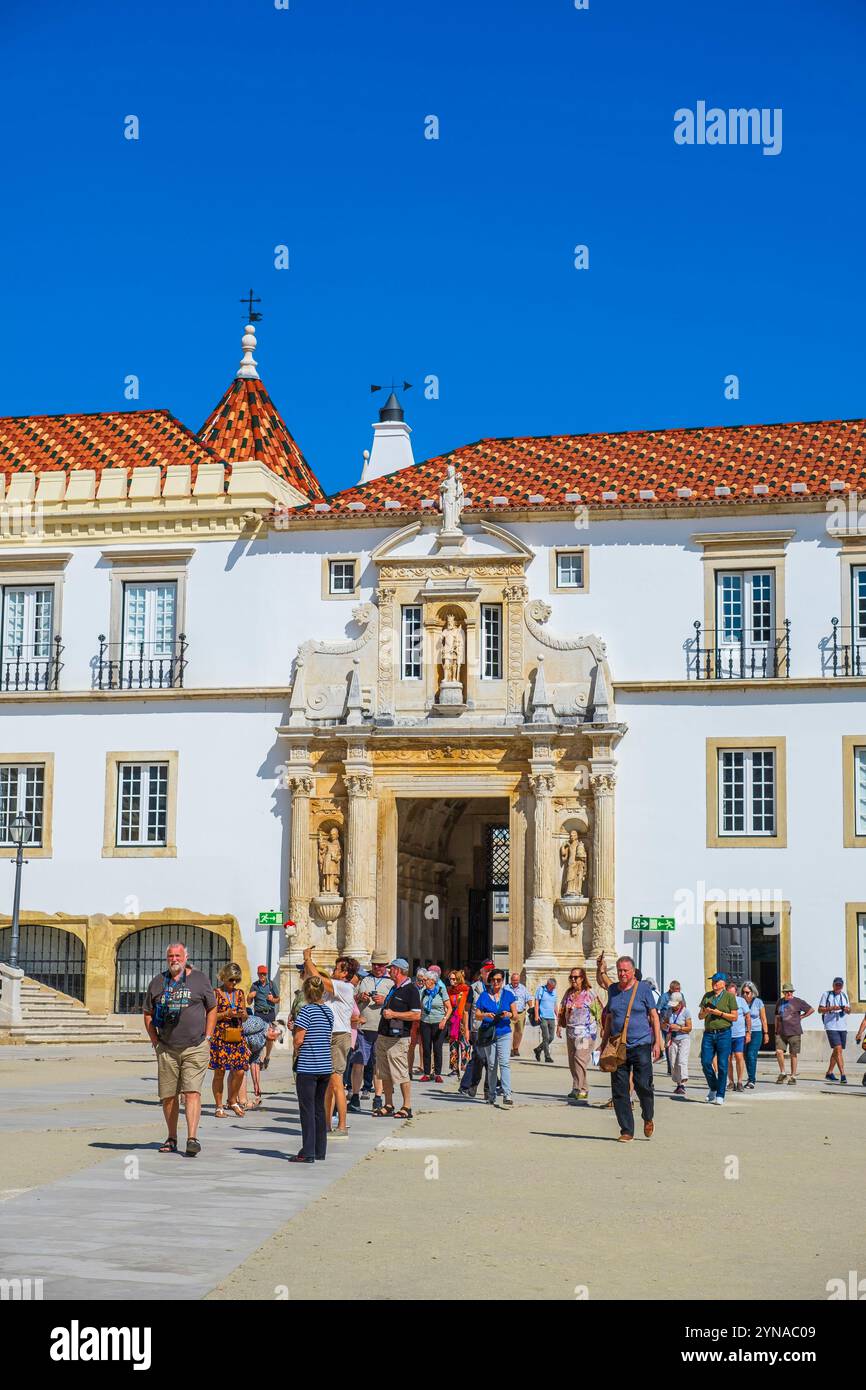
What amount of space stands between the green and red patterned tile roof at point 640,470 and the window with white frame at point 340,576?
1.03 m

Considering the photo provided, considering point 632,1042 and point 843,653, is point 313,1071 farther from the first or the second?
point 843,653

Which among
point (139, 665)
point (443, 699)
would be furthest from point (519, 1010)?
point (139, 665)

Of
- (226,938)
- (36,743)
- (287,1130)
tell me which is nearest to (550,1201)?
(287,1130)

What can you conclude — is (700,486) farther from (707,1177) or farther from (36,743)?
(707,1177)

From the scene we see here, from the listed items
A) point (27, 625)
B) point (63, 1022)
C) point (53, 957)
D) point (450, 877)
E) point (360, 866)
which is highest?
point (27, 625)

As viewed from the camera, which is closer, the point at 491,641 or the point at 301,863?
the point at 301,863

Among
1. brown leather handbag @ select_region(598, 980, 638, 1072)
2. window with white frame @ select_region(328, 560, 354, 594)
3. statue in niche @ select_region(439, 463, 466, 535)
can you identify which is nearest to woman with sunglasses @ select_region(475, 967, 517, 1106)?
brown leather handbag @ select_region(598, 980, 638, 1072)

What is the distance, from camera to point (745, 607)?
34188 millimetres

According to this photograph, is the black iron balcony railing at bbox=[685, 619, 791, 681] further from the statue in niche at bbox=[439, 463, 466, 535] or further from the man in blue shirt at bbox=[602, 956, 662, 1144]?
the man in blue shirt at bbox=[602, 956, 662, 1144]

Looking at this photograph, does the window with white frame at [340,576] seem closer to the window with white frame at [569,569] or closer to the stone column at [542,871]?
the window with white frame at [569,569]

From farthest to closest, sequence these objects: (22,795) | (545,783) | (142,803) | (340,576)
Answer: (22,795)
(340,576)
(142,803)
(545,783)

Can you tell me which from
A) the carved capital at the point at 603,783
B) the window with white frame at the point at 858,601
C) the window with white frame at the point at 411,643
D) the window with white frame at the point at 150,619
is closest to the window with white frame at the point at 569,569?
the window with white frame at the point at 411,643

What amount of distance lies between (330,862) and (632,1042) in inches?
723

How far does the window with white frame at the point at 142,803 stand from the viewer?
35.8 metres
